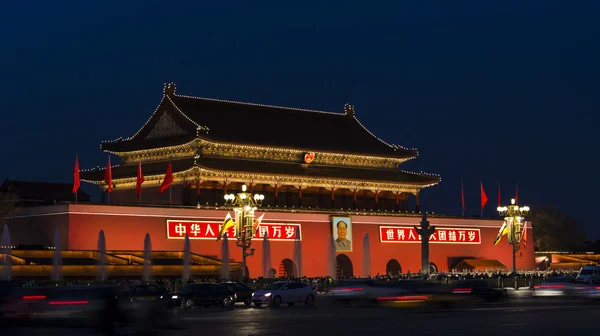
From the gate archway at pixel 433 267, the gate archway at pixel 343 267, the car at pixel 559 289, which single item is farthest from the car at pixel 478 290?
the gate archway at pixel 433 267

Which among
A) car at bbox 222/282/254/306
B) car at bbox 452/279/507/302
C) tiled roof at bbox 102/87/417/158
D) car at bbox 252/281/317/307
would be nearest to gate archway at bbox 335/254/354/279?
tiled roof at bbox 102/87/417/158

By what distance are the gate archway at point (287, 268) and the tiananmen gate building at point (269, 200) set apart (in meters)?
0.06

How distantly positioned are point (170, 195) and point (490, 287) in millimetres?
30433

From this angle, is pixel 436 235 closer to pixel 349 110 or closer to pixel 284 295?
pixel 349 110

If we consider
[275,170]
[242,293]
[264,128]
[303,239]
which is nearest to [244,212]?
[242,293]

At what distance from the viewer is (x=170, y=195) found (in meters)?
64.9

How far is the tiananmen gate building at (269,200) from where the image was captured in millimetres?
57688

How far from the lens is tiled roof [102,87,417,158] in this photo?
67250 mm

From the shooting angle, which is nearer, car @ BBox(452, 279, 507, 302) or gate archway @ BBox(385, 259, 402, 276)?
car @ BBox(452, 279, 507, 302)

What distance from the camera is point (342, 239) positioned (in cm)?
6831

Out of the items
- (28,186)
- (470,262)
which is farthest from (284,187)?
(28,186)

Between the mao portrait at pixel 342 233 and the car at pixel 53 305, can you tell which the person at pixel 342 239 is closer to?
the mao portrait at pixel 342 233

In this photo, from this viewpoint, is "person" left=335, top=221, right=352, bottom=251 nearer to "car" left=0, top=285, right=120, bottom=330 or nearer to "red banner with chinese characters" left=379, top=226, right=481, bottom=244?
"red banner with chinese characters" left=379, top=226, right=481, bottom=244

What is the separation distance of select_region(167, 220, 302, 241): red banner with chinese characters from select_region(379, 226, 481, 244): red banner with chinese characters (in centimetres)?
757
